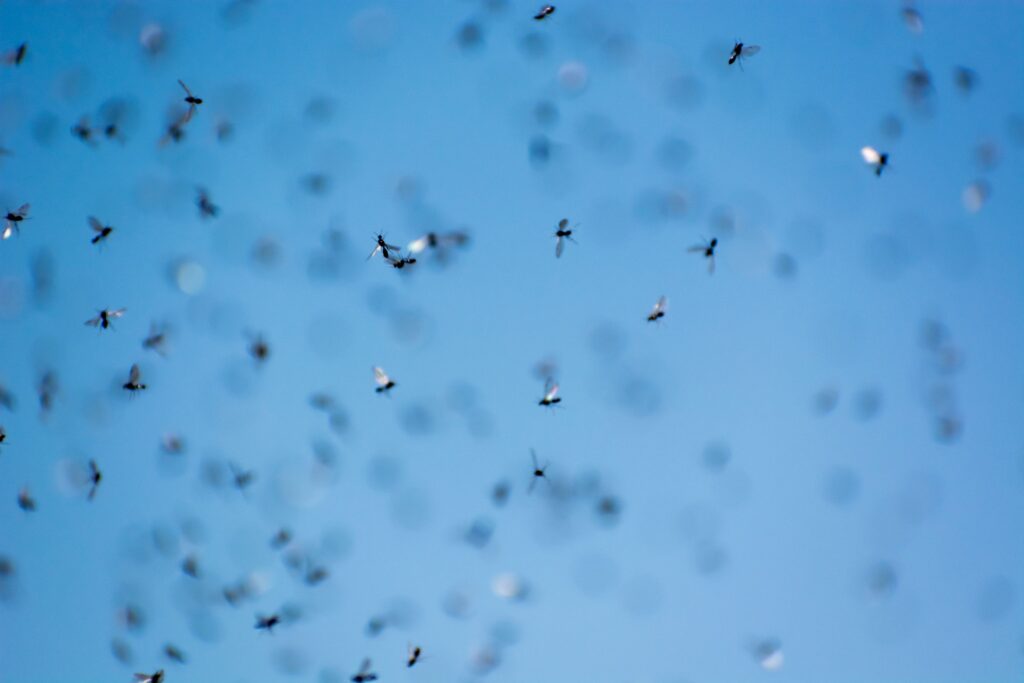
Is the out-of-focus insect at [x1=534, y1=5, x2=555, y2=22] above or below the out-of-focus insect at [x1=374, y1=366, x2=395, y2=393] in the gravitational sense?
above

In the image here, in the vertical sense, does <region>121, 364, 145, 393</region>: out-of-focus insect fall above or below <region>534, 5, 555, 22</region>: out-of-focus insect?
below

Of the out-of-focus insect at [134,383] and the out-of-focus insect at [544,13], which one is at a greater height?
the out-of-focus insect at [544,13]

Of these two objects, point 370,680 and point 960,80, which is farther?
point 370,680

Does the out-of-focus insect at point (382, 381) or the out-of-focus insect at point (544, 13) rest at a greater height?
the out-of-focus insect at point (544, 13)

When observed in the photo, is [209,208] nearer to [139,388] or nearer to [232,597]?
[139,388]

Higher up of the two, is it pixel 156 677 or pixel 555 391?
pixel 555 391

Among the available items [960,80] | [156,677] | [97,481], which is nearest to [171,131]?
[97,481]

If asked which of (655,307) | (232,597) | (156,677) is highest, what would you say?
(655,307)

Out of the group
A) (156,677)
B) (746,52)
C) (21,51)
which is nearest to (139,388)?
(156,677)
